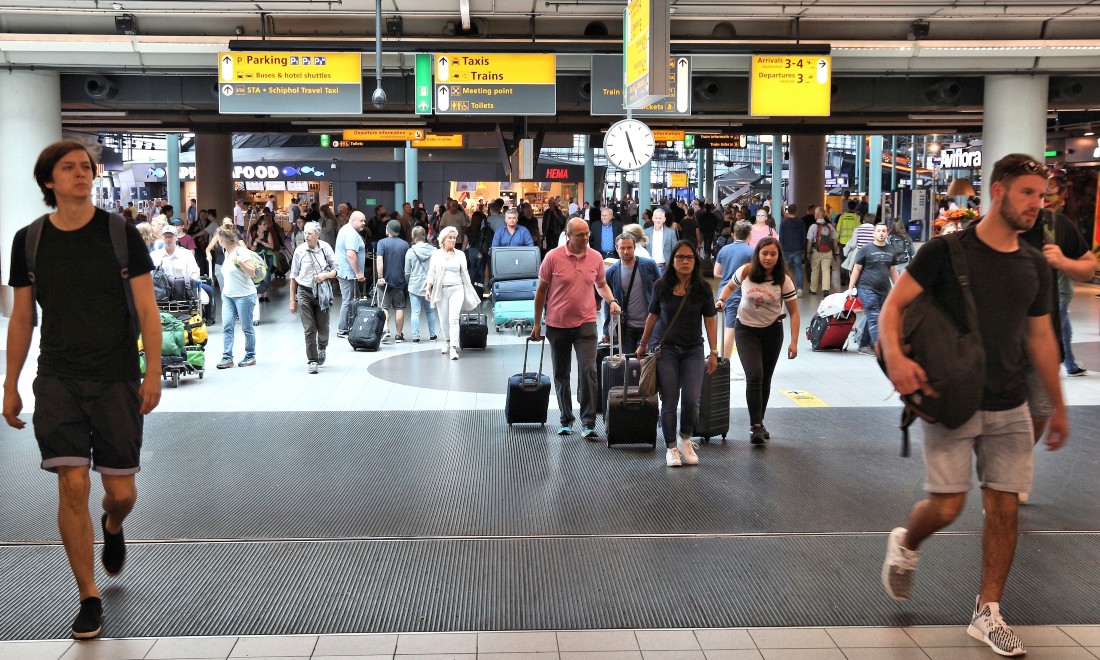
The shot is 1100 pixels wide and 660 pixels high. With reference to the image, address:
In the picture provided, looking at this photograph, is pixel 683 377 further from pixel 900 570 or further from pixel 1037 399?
pixel 900 570

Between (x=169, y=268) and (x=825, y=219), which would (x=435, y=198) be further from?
(x=169, y=268)

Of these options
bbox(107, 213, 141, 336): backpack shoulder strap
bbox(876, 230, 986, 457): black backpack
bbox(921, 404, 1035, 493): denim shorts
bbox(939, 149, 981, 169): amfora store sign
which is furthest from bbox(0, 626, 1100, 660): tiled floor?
bbox(939, 149, 981, 169): amfora store sign

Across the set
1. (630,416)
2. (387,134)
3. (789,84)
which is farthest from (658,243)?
(387,134)

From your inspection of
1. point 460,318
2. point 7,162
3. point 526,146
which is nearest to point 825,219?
point 526,146

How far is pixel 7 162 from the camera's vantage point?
51.6 ft

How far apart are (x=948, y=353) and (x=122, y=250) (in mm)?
3293

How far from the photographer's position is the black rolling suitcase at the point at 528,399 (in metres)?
8.50

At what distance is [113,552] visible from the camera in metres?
4.95

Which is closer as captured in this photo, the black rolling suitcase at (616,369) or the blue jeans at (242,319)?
the black rolling suitcase at (616,369)

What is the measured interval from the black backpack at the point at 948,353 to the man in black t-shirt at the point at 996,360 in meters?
0.03

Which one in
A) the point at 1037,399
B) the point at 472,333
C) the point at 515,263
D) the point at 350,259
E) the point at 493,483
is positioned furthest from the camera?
the point at 515,263

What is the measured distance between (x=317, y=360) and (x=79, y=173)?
756 cm

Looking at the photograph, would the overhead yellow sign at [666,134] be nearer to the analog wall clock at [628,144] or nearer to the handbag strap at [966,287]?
the analog wall clock at [628,144]

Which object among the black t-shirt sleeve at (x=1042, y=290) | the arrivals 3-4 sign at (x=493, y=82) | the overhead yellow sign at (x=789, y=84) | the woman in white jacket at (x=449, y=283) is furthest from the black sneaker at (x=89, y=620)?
the overhead yellow sign at (x=789, y=84)
